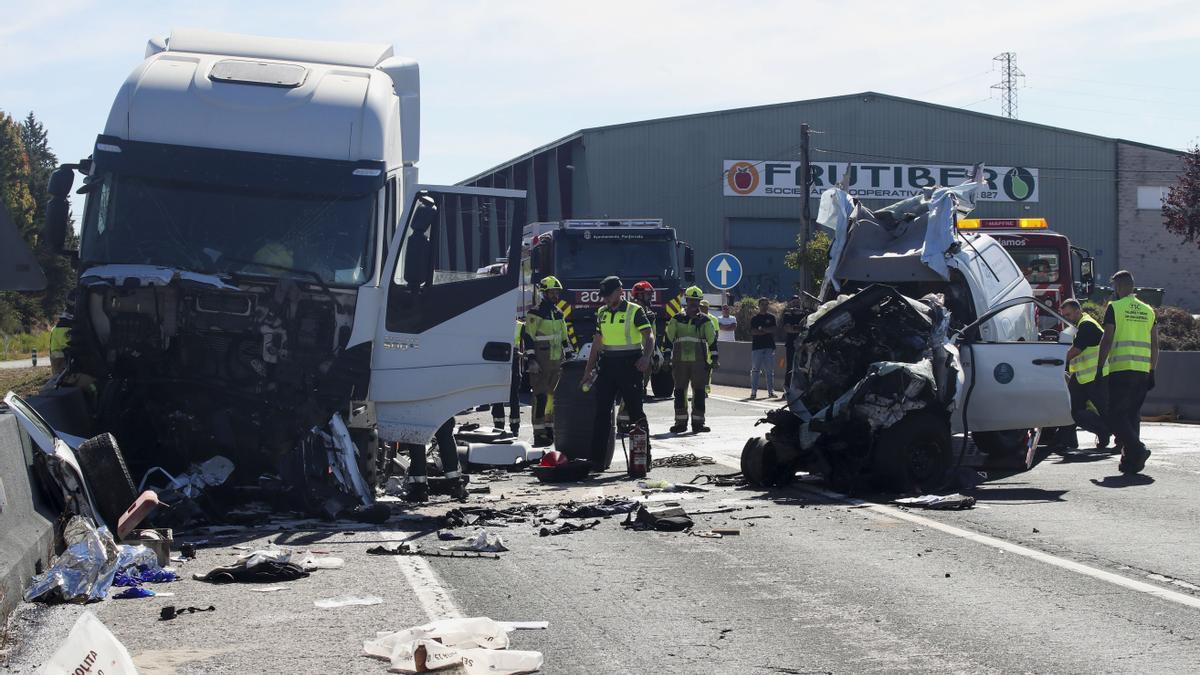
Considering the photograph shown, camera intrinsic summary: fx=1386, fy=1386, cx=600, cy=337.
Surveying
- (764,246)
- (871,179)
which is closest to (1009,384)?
(764,246)

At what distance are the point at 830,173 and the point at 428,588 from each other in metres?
49.7

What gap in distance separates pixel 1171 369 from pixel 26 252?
17288 mm

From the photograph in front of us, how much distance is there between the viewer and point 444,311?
10.7 meters

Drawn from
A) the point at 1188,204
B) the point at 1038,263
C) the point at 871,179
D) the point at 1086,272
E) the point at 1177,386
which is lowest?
the point at 1177,386

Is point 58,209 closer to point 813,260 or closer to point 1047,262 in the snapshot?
point 1047,262

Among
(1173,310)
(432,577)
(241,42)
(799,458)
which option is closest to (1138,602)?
(432,577)

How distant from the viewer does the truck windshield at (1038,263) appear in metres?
20.9

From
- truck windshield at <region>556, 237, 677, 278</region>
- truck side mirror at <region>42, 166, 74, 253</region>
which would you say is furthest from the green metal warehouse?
truck side mirror at <region>42, 166, 74, 253</region>

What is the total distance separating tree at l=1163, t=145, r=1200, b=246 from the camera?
154ft

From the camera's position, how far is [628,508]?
10461 mm

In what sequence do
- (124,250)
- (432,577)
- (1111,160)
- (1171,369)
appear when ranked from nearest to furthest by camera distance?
(432,577)
(124,250)
(1171,369)
(1111,160)

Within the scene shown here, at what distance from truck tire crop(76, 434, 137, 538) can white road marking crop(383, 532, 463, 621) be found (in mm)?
1716

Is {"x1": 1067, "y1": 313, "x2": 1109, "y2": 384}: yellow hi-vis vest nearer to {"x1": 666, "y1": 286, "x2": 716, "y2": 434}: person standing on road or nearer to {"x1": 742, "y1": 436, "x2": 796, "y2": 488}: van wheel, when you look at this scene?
{"x1": 666, "y1": 286, "x2": 716, "y2": 434}: person standing on road

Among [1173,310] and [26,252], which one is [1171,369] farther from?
[26,252]
